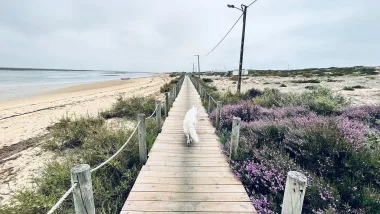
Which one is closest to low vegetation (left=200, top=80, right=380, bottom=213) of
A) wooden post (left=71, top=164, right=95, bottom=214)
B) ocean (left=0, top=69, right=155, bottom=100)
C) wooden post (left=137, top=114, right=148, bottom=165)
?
wooden post (left=137, top=114, right=148, bottom=165)

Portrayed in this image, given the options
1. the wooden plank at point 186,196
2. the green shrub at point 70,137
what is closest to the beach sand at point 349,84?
the wooden plank at point 186,196

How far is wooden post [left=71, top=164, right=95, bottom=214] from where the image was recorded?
201 cm

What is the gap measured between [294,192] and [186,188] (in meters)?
2.02

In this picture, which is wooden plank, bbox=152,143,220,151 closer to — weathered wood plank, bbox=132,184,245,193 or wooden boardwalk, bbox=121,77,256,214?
wooden boardwalk, bbox=121,77,256,214

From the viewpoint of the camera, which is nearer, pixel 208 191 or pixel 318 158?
pixel 208 191

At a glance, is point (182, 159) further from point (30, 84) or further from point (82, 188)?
point (30, 84)

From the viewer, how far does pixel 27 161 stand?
5.87m

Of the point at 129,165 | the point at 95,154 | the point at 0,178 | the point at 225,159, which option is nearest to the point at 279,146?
the point at 225,159

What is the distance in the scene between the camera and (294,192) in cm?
216

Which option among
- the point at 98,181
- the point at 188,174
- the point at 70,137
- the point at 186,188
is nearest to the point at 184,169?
the point at 188,174

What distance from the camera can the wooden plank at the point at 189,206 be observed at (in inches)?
125

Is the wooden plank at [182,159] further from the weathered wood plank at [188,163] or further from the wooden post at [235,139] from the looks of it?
the wooden post at [235,139]

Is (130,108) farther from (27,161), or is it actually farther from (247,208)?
(247,208)

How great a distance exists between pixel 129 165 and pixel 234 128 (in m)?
2.49
